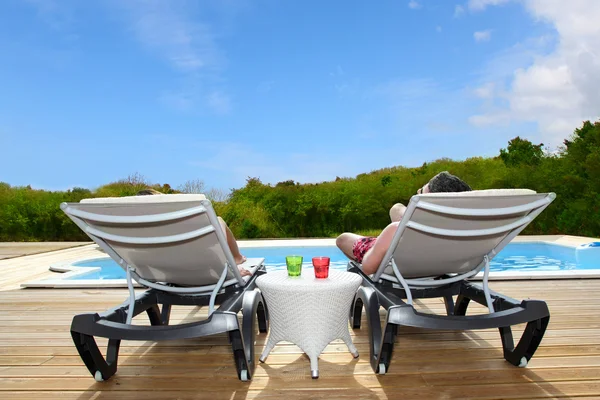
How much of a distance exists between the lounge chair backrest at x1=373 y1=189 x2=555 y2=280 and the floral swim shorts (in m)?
0.52

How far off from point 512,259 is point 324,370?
700 cm

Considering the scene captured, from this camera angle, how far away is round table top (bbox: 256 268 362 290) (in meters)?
2.36

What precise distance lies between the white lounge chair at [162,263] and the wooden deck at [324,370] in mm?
175

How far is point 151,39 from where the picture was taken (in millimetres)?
14305

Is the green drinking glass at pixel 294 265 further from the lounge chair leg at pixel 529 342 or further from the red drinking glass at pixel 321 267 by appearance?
the lounge chair leg at pixel 529 342

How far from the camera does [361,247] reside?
133 inches

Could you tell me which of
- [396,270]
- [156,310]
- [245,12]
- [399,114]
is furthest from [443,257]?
[245,12]

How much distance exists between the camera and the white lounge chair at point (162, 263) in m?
2.20

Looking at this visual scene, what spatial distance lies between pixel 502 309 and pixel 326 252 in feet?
20.8

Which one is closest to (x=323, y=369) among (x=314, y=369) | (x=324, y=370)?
(x=324, y=370)

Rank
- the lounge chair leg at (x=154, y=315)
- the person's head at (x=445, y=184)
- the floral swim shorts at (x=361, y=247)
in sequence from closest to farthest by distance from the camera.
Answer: the person's head at (x=445, y=184) → the lounge chair leg at (x=154, y=315) → the floral swim shorts at (x=361, y=247)

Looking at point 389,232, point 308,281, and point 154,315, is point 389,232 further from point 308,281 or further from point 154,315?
point 154,315

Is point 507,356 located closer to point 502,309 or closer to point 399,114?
point 502,309

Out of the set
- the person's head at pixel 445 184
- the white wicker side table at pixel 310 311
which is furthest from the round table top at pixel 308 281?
the person's head at pixel 445 184
